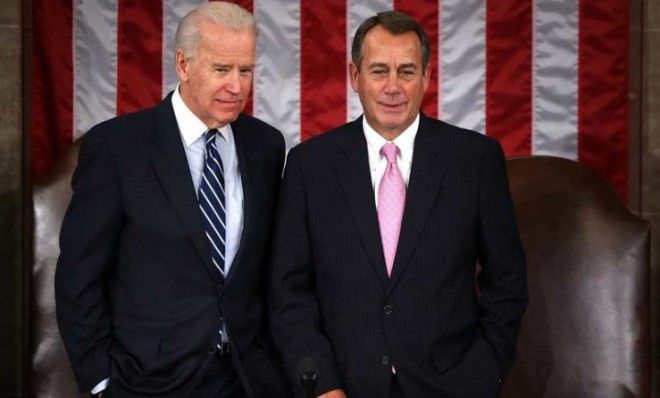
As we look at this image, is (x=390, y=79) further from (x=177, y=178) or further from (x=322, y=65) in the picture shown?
(x=322, y=65)

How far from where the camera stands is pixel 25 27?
402cm

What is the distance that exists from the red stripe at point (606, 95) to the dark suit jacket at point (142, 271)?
1.85 metres

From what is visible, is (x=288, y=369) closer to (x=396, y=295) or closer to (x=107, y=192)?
(x=396, y=295)

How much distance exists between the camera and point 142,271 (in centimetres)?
279

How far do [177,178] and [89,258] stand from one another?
29cm

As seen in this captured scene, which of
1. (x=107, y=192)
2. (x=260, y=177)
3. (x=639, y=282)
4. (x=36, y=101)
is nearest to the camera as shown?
(x=107, y=192)

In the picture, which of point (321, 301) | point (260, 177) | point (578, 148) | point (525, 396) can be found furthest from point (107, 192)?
point (578, 148)

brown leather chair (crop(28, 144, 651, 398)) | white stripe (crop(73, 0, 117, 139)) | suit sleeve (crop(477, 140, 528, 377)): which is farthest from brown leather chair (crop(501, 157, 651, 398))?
white stripe (crop(73, 0, 117, 139))

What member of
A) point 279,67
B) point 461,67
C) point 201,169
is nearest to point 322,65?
point 279,67

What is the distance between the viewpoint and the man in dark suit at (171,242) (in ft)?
9.04

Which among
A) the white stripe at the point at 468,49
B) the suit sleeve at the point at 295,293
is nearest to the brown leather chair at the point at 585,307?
the white stripe at the point at 468,49

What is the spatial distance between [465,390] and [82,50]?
83.8 inches

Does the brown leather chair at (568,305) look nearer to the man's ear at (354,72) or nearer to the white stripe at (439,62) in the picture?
the white stripe at (439,62)

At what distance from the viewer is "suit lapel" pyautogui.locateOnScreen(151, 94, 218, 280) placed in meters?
2.75
